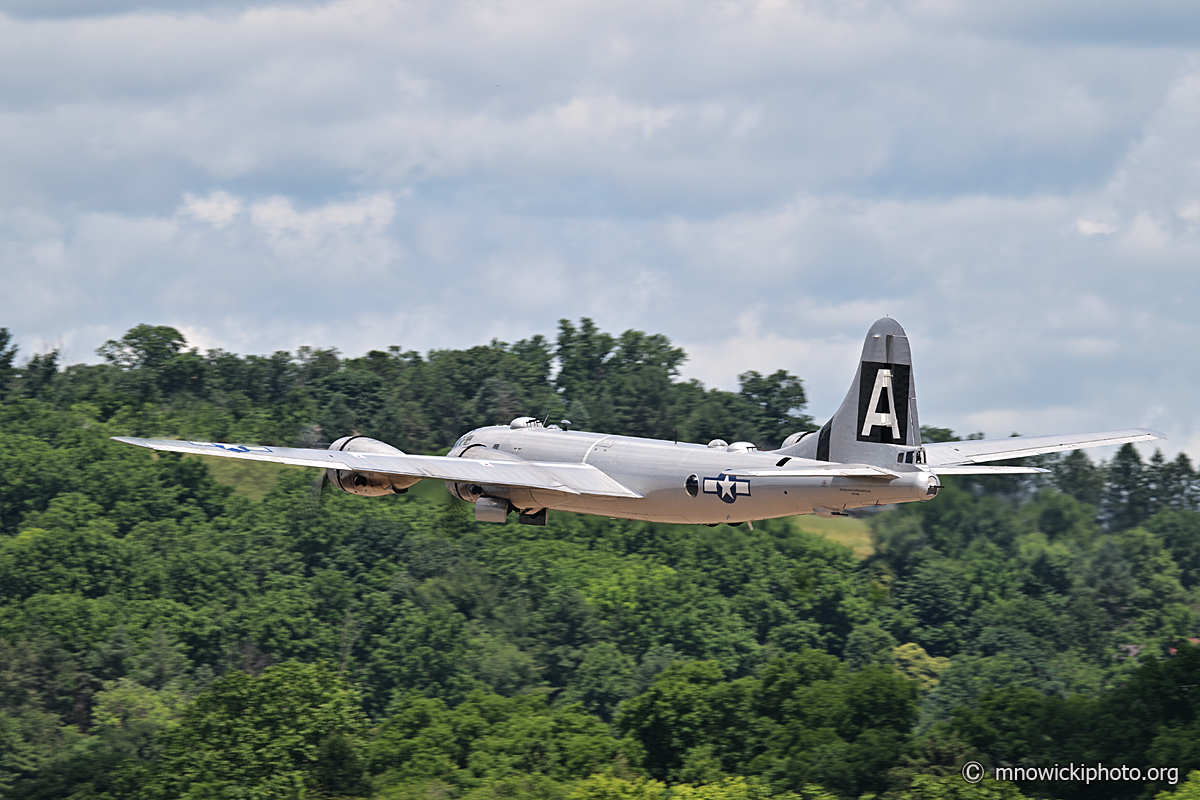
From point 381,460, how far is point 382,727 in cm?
5961

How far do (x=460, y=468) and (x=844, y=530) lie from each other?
6907 cm

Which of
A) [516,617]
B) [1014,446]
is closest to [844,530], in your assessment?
[516,617]

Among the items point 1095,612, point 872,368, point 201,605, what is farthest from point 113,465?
point 872,368

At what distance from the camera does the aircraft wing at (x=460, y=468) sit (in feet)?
132

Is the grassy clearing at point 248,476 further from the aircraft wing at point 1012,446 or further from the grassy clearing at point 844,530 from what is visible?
the aircraft wing at point 1012,446

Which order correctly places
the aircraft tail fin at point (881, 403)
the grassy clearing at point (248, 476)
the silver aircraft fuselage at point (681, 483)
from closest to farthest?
1. the silver aircraft fuselage at point (681, 483)
2. the aircraft tail fin at point (881, 403)
3. the grassy clearing at point (248, 476)

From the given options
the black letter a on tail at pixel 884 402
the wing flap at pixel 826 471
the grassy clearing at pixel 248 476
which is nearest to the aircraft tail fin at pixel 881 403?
the black letter a on tail at pixel 884 402

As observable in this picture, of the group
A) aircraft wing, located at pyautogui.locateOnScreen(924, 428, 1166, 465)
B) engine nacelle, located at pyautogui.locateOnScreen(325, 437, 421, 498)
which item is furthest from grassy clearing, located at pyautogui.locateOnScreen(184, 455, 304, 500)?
aircraft wing, located at pyautogui.locateOnScreen(924, 428, 1166, 465)

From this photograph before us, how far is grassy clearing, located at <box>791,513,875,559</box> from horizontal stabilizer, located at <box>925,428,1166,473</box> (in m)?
51.3

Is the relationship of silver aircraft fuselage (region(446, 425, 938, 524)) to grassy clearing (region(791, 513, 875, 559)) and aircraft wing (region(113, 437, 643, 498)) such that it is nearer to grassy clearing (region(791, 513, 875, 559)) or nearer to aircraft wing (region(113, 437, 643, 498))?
aircraft wing (region(113, 437, 643, 498))

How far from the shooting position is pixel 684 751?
93625 millimetres

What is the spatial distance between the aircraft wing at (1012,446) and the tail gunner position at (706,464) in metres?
0.05

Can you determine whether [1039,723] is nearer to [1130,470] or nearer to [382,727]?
[382,727]

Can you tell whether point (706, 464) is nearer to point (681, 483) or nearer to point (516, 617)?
point (681, 483)
